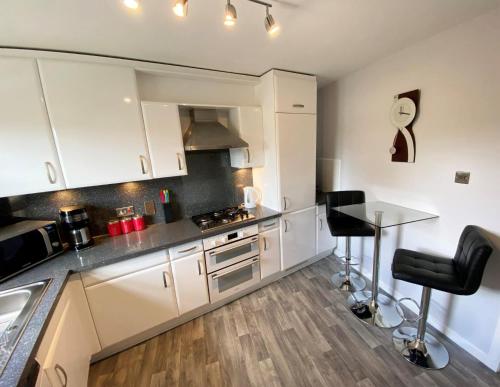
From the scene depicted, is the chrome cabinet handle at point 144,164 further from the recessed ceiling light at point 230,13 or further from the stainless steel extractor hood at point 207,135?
the recessed ceiling light at point 230,13

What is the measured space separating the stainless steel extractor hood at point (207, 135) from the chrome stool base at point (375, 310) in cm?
195

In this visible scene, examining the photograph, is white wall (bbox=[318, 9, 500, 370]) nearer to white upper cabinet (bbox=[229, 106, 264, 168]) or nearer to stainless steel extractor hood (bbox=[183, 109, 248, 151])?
white upper cabinet (bbox=[229, 106, 264, 168])

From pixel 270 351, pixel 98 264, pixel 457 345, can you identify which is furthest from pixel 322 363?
pixel 98 264

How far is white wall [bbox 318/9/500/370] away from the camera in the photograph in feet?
4.61

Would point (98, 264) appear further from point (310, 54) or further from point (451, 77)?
point (451, 77)

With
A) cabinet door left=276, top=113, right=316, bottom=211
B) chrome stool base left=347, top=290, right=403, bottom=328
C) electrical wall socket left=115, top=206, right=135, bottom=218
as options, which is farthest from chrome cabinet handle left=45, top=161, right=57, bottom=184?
chrome stool base left=347, top=290, right=403, bottom=328

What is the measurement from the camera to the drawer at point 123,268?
1.51 meters

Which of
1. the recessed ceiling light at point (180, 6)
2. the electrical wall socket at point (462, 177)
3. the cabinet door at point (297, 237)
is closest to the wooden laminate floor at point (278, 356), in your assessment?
the cabinet door at point (297, 237)

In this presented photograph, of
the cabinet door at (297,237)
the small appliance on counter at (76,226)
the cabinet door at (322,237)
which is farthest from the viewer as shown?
the cabinet door at (322,237)

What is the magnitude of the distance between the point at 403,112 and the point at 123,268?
2.72 m

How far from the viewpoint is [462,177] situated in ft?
5.09

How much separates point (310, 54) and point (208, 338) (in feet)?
8.67

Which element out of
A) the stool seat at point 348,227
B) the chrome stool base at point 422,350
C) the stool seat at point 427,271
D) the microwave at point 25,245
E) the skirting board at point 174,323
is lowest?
the chrome stool base at point 422,350

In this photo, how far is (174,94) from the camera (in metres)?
2.05
